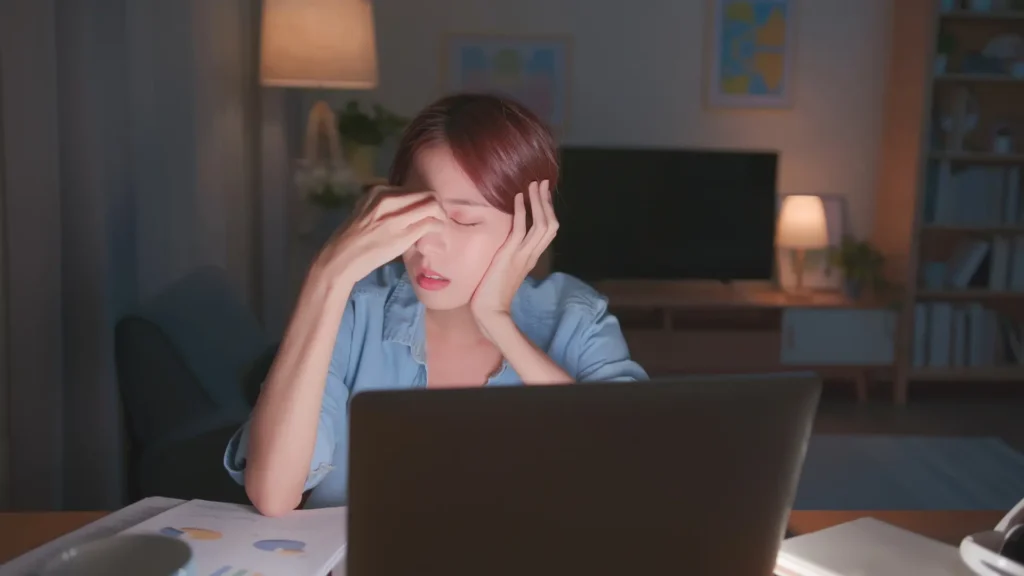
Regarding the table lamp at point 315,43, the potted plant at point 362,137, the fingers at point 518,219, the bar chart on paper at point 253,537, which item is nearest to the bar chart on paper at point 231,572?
the bar chart on paper at point 253,537

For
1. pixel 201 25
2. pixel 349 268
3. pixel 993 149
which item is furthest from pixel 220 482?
pixel 993 149

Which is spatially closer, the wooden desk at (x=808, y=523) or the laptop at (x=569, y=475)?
the laptop at (x=569, y=475)

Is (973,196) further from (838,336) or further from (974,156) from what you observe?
(838,336)

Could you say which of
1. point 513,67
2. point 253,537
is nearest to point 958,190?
point 513,67

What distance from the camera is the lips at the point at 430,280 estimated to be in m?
1.26

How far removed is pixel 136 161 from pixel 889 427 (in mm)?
3017

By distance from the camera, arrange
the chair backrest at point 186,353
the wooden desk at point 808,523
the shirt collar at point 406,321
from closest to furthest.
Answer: the wooden desk at point 808,523 → the shirt collar at point 406,321 → the chair backrest at point 186,353

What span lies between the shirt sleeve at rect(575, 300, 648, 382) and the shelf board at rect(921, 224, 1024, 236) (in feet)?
10.3

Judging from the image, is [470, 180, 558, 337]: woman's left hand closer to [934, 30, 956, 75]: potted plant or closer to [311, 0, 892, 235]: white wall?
[311, 0, 892, 235]: white wall

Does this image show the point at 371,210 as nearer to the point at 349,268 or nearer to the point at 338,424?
the point at 349,268

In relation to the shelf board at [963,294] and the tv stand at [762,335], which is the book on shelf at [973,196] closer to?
the shelf board at [963,294]

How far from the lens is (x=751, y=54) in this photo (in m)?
4.26

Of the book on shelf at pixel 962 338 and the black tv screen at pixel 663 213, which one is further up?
the black tv screen at pixel 663 213

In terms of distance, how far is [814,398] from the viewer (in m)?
0.71
